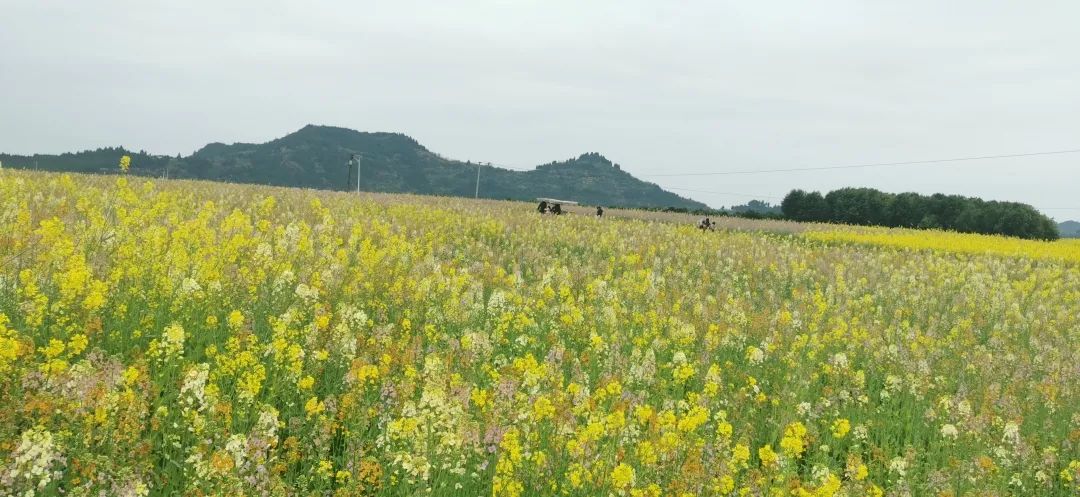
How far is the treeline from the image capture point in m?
80.2

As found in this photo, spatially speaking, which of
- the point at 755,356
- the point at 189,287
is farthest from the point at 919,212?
the point at 189,287

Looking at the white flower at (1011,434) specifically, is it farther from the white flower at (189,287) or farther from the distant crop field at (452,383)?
the white flower at (189,287)

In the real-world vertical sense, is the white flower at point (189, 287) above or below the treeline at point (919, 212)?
below

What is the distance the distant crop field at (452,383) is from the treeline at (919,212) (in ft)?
257

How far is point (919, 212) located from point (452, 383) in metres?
106

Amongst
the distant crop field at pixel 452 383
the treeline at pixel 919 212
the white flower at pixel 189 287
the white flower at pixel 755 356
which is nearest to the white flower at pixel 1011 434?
the distant crop field at pixel 452 383

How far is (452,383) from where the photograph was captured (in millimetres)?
4340

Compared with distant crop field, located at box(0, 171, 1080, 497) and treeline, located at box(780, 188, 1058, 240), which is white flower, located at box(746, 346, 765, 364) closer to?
distant crop field, located at box(0, 171, 1080, 497)

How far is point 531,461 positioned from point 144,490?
6.18 feet

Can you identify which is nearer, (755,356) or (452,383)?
(452,383)

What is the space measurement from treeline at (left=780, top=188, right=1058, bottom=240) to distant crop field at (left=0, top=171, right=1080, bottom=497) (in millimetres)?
78308

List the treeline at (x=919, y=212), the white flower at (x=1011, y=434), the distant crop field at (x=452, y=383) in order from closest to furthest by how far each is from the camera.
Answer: the distant crop field at (x=452, y=383) < the white flower at (x=1011, y=434) < the treeline at (x=919, y=212)

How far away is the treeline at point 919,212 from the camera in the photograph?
80.2 m

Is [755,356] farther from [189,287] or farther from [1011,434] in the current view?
[189,287]
